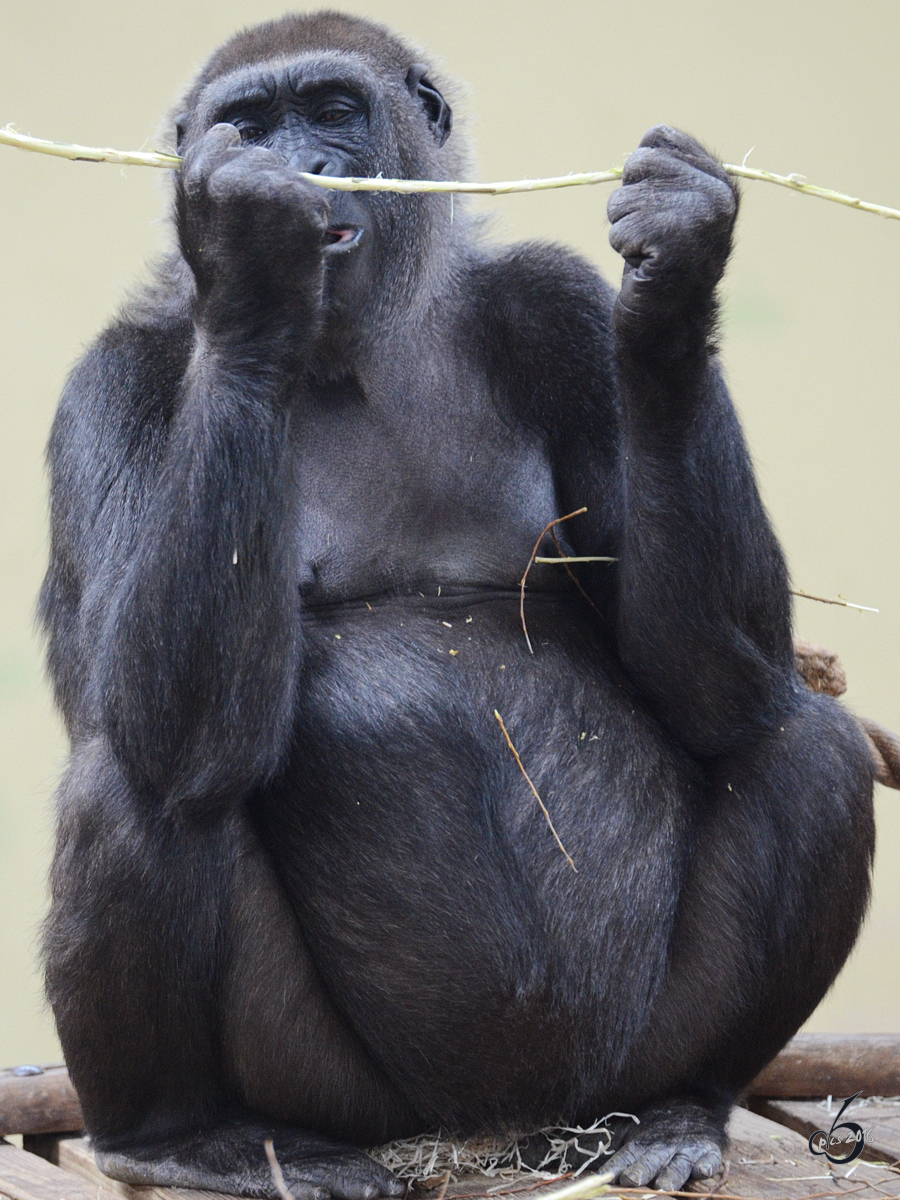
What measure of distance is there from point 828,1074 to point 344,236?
2.07 m

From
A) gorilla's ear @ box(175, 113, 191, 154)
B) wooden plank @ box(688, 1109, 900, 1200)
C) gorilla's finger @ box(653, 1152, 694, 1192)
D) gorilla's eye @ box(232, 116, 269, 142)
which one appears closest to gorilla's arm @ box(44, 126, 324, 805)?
gorilla's eye @ box(232, 116, 269, 142)

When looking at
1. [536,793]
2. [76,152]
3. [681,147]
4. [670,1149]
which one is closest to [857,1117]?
[670,1149]

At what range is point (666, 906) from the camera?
2.44 metres

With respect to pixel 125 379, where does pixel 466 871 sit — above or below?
below

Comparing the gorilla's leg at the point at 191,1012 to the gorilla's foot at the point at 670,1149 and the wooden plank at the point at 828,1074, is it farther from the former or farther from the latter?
the wooden plank at the point at 828,1074

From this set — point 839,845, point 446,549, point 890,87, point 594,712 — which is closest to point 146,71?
point 890,87

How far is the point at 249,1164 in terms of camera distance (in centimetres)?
230

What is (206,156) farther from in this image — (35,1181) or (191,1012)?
(35,1181)

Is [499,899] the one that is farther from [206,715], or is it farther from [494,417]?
[494,417]

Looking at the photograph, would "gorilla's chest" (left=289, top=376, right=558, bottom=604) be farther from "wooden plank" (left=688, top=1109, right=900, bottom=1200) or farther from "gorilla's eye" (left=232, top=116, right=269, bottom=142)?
"wooden plank" (left=688, top=1109, right=900, bottom=1200)

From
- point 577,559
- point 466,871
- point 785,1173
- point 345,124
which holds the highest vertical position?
point 345,124

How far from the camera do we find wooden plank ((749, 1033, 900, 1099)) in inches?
127

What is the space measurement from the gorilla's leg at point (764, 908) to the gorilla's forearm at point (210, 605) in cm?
81

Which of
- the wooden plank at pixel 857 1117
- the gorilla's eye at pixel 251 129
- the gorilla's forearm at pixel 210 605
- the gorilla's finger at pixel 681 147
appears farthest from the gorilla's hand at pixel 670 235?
the wooden plank at pixel 857 1117
